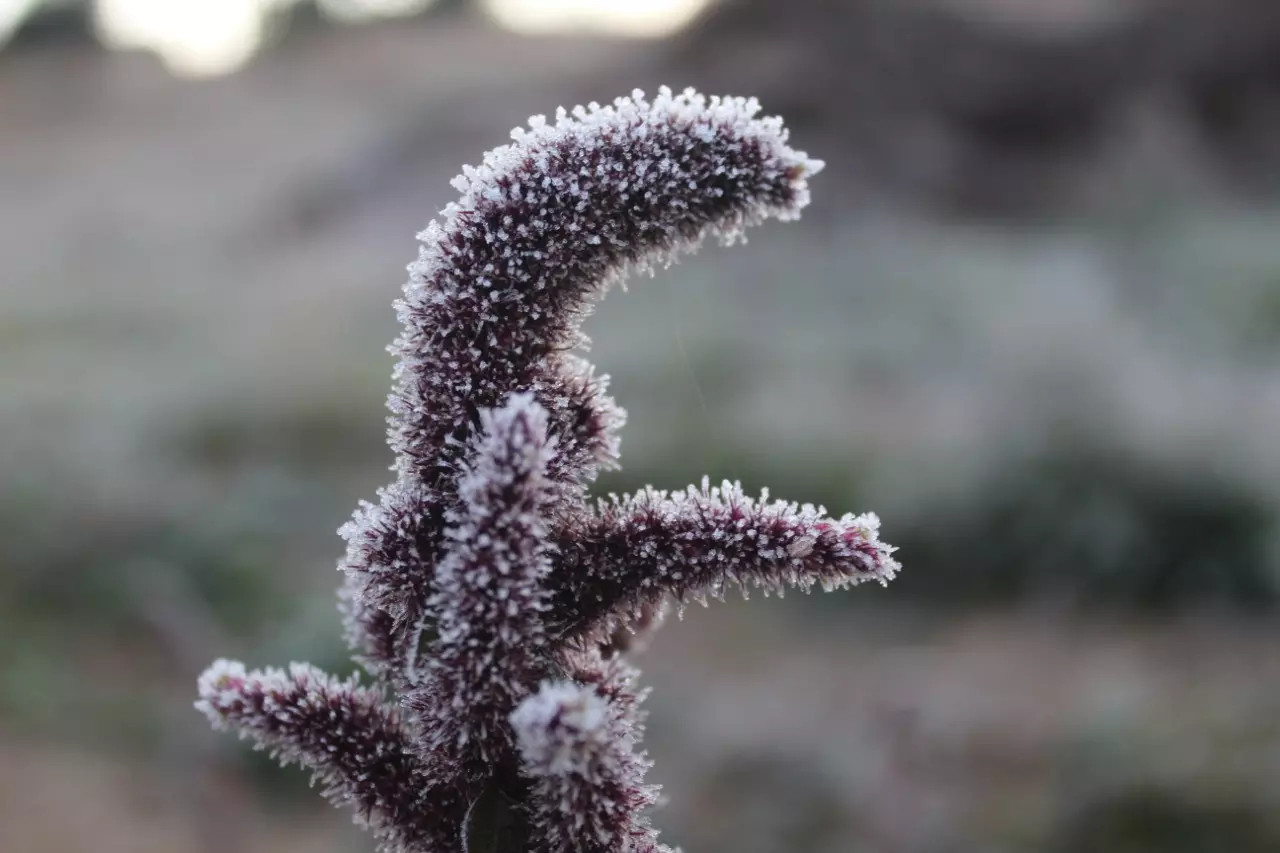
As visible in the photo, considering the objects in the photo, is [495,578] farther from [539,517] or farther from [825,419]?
[825,419]

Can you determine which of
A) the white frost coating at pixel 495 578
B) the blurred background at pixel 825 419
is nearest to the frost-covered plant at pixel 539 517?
the white frost coating at pixel 495 578

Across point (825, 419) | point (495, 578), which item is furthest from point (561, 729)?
point (825, 419)

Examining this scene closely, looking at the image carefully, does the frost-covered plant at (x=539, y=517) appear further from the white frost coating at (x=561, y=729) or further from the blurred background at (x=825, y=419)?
the blurred background at (x=825, y=419)

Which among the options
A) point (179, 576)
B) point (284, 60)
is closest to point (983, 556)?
point (179, 576)

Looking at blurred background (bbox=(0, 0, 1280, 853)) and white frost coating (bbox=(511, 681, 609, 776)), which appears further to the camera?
blurred background (bbox=(0, 0, 1280, 853))

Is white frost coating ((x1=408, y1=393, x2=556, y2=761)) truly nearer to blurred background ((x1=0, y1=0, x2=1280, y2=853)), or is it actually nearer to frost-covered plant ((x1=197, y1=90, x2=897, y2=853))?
frost-covered plant ((x1=197, y1=90, x2=897, y2=853))

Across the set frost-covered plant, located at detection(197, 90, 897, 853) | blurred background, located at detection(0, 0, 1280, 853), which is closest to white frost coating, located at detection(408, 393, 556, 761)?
frost-covered plant, located at detection(197, 90, 897, 853)

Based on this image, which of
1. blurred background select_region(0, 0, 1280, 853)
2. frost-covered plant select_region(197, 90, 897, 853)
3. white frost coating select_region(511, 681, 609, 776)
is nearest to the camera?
white frost coating select_region(511, 681, 609, 776)
